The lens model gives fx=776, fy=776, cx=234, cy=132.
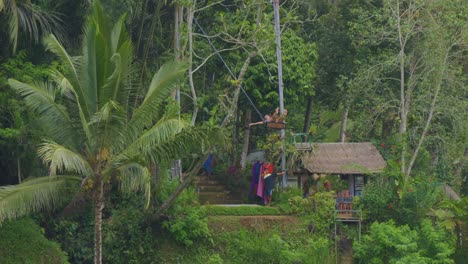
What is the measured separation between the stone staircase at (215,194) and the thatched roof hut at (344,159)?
86.8 inches

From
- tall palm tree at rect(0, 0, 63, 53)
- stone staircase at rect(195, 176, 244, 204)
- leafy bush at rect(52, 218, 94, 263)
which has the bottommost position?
leafy bush at rect(52, 218, 94, 263)

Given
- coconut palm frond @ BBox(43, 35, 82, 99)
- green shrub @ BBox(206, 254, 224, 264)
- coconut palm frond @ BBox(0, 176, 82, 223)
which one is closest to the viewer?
coconut palm frond @ BBox(0, 176, 82, 223)

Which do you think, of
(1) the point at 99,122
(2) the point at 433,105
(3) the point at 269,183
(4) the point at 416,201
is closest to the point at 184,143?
(1) the point at 99,122

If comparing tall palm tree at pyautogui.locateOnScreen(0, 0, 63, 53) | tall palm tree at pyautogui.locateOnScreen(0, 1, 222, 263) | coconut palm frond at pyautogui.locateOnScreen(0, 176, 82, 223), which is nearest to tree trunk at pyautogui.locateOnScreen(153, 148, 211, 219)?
tall palm tree at pyautogui.locateOnScreen(0, 1, 222, 263)

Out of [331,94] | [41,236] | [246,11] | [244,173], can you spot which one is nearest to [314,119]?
[331,94]

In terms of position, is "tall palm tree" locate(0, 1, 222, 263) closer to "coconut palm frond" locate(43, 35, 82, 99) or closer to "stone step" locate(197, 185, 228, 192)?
"coconut palm frond" locate(43, 35, 82, 99)

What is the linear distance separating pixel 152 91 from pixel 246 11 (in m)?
5.38

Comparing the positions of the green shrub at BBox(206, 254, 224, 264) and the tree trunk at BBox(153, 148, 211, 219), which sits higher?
the tree trunk at BBox(153, 148, 211, 219)

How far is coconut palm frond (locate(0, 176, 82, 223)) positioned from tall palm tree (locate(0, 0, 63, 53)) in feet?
11.1

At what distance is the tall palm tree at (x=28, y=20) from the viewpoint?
16266 mm

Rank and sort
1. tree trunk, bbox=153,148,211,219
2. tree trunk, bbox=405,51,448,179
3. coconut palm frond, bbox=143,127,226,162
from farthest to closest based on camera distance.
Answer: tree trunk, bbox=405,51,448,179 → tree trunk, bbox=153,148,211,219 → coconut palm frond, bbox=143,127,226,162

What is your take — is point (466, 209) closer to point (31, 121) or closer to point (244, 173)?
point (244, 173)

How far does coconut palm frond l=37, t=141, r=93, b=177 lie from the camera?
13047mm

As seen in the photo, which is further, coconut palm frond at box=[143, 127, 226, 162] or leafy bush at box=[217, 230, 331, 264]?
leafy bush at box=[217, 230, 331, 264]
